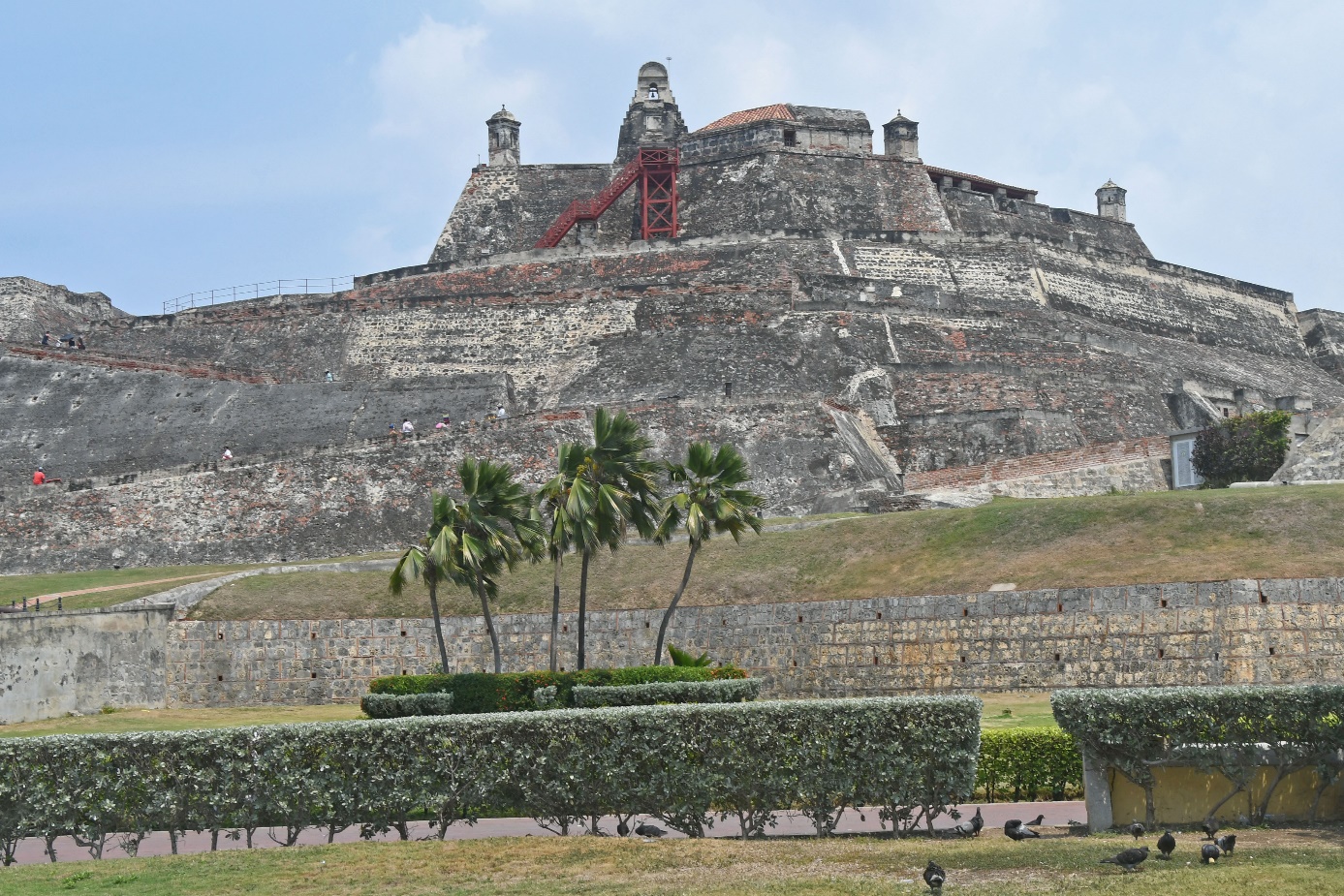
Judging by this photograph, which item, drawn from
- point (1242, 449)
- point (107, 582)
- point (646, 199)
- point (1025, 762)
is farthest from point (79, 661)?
point (646, 199)

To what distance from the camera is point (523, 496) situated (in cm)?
2502

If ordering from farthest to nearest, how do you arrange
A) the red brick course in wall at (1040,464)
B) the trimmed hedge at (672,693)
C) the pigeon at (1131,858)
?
the red brick course in wall at (1040,464), the trimmed hedge at (672,693), the pigeon at (1131,858)

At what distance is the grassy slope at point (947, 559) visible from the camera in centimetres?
2441

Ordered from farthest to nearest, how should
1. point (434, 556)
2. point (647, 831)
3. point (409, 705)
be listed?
point (434, 556) < point (409, 705) < point (647, 831)

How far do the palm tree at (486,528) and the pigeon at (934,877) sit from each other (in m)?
13.4

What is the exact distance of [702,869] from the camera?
43.6ft

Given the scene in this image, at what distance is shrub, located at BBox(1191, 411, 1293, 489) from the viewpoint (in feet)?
109

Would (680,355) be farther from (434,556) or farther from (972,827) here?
(972,827)

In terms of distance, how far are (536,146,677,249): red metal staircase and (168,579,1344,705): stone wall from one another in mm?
27426

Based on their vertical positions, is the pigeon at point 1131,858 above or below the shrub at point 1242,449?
below

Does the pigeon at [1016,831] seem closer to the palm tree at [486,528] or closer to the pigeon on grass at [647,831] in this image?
the pigeon on grass at [647,831]

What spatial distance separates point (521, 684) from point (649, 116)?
38.2 metres

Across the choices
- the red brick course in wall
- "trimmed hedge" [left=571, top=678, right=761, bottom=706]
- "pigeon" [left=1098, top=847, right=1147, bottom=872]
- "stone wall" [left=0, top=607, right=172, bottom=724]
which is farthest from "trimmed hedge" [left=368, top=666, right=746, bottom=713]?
the red brick course in wall

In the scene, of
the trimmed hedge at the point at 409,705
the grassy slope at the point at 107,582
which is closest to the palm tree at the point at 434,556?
the trimmed hedge at the point at 409,705
